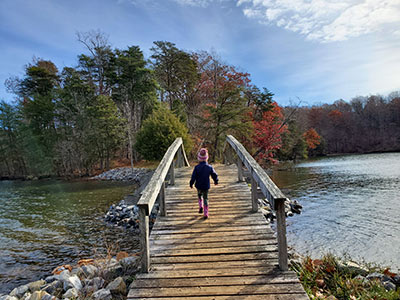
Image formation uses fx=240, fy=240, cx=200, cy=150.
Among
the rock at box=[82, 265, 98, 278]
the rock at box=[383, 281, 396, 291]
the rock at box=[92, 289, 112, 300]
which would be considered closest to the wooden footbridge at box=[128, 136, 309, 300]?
the rock at box=[92, 289, 112, 300]

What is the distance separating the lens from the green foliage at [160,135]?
17844mm

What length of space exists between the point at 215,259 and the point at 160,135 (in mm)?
15138

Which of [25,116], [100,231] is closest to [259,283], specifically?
[100,231]

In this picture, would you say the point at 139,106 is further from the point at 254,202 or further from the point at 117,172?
the point at 254,202

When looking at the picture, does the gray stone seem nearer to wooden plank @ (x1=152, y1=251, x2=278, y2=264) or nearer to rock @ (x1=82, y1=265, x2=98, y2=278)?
rock @ (x1=82, y1=265, x2=98, y2=278)

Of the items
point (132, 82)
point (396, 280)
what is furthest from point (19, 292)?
point (132, 82)

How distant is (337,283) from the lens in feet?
11.8

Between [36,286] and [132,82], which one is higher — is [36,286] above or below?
below

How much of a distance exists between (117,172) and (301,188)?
18.5 metres

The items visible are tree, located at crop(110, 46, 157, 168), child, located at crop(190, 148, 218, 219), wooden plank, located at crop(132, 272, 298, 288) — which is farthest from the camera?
tree, located at crop(110, 46, 157, 168)

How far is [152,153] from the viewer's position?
18.4m

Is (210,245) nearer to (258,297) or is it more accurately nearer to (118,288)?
(258,297)

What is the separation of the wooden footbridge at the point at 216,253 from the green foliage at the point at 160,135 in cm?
1295

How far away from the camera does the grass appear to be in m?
3.16
